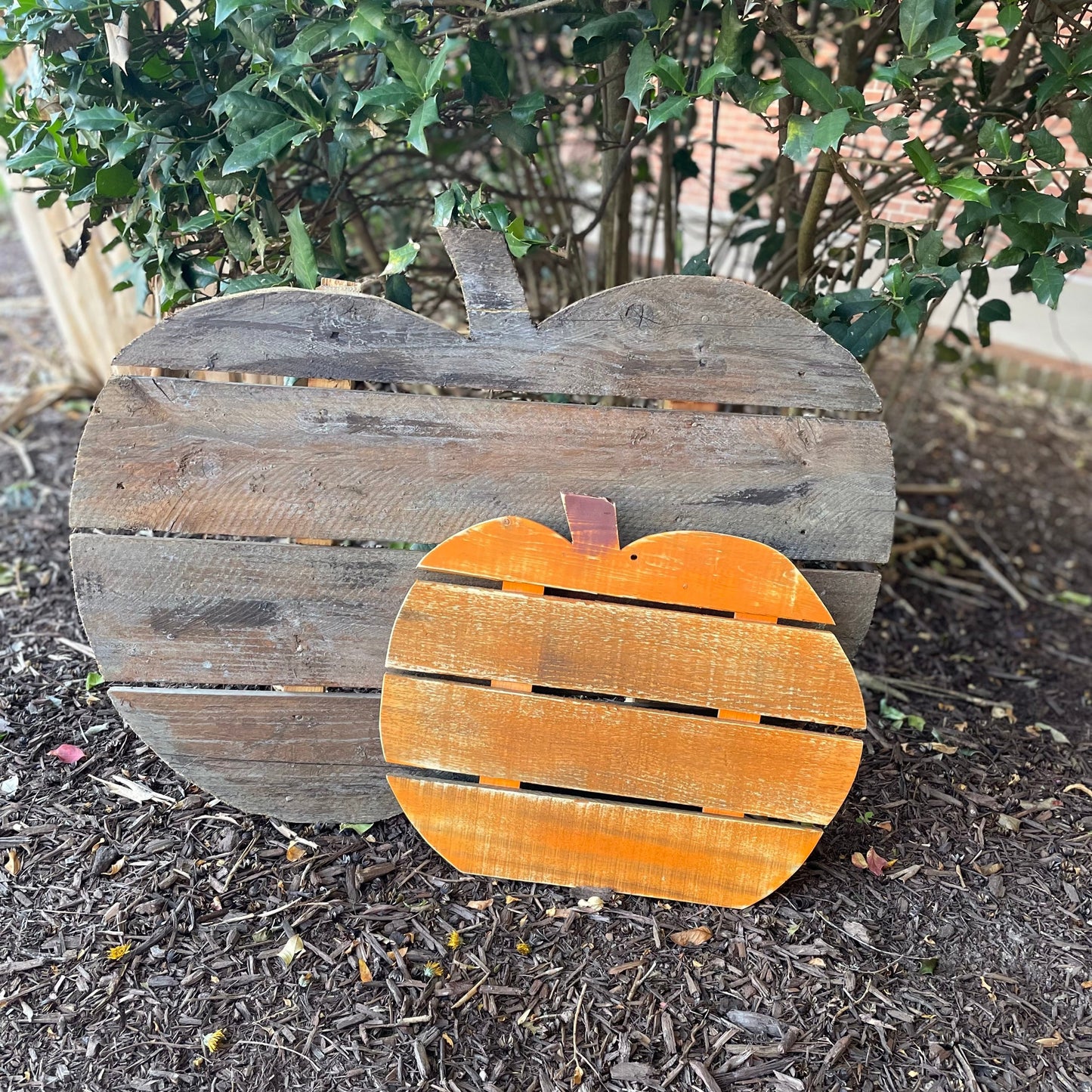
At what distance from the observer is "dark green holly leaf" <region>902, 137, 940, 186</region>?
1.68 m

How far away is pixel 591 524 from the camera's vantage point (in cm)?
172

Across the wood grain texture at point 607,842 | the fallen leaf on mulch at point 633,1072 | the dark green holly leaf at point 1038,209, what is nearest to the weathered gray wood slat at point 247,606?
the wood grain texture at point 607,842

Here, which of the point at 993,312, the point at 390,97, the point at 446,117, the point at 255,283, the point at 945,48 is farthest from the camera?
the point at 993,312

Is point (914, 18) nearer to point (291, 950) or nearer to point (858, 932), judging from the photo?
point (858, 932)

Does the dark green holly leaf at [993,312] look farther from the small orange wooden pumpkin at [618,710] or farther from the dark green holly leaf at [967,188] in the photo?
the small orange wooden pumpkin at [618,710]

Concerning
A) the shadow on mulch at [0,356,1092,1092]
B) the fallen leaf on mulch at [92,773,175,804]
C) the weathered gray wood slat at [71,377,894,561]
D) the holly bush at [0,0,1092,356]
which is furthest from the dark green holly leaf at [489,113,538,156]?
the fallen leaf on mulch at [92,773,175,804]

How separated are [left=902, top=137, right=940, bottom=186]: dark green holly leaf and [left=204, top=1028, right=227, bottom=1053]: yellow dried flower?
6.38 feet

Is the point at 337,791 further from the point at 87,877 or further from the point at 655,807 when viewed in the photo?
the point at 655,807

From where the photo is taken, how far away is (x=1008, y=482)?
419cm

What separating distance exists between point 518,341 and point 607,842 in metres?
0.99

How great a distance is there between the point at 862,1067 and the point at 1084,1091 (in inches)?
14.4

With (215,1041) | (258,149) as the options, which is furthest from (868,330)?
(215,1041)

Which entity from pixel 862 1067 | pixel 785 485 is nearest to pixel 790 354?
pixel 785 485

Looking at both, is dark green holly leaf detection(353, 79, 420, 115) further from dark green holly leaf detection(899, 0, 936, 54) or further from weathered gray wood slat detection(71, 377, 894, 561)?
dark green holly leaf detection(899, 0, 936, 54)
